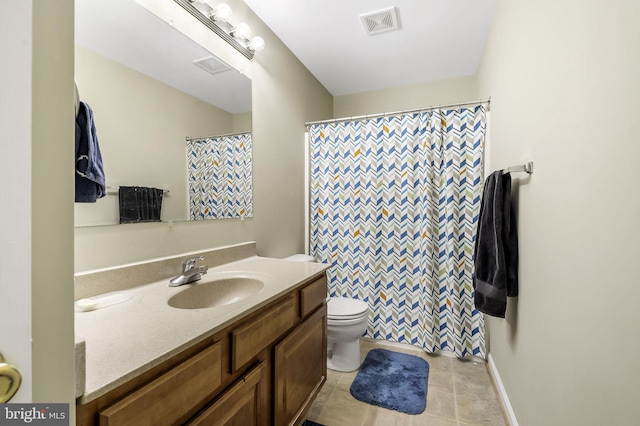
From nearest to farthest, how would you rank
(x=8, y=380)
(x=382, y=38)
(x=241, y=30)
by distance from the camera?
(x=8, y=380), (x=241, y=30), (x=382, y=38)

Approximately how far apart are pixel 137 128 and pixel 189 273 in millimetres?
673

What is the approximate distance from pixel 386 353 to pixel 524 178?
1628mm

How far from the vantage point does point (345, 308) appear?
6.65 feet

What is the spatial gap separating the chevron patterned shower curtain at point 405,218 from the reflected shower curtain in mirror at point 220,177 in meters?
0.87

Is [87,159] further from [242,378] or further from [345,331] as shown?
[345,331]

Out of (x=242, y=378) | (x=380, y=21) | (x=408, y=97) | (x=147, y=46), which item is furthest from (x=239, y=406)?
(x=408, y=97)

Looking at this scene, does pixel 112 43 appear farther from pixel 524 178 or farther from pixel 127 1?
pixel 524 178

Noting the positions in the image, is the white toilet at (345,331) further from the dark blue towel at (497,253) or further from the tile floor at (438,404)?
the dark blue towel at (497,253)

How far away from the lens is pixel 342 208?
247 centimetres

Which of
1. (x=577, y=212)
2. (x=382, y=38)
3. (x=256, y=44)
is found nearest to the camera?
(x=577, y=212)

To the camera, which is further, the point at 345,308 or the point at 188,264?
the point at 345,308

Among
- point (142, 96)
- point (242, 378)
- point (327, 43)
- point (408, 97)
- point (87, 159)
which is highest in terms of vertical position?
point (327, 43)

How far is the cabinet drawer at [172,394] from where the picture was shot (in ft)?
2.01

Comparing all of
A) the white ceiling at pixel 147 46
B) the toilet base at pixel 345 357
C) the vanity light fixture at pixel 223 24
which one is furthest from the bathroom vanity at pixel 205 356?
the vanity light fixture at pixel 223 24
